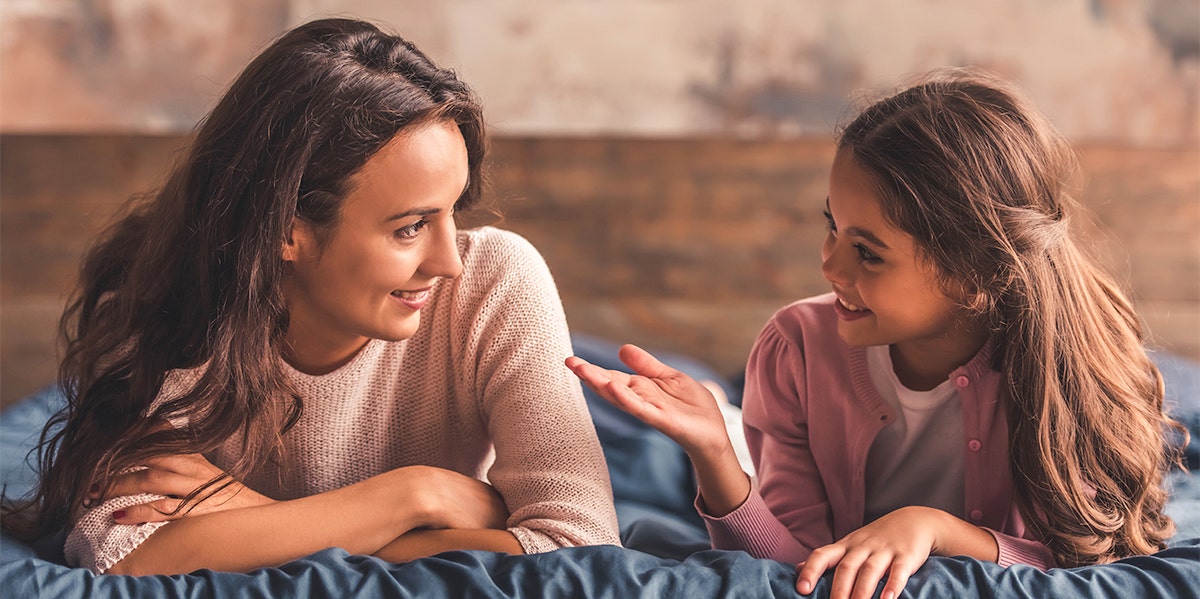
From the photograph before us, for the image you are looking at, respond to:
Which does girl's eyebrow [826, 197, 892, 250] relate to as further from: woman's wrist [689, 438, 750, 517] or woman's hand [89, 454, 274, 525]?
woman's hand [89, 454, 274, 525]

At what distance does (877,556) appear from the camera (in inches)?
42.9

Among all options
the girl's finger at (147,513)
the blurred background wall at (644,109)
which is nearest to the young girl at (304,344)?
the girl's finger at (147,513)

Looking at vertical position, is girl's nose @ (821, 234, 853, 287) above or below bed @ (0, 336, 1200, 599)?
above

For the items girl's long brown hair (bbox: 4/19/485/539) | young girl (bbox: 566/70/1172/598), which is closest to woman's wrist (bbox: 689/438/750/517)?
young girl (bbox: 566/70/1172/598)

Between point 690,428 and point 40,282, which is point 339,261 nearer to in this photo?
point 690,428

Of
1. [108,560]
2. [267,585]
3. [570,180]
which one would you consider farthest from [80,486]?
[570,180]

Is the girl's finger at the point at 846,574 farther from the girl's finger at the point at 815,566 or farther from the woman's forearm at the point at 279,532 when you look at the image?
the woman's forearm at the point at 279,532

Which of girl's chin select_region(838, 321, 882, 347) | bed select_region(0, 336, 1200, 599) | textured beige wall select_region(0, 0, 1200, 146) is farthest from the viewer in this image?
textured beige wall select_region(0, 0, 1200, 146)

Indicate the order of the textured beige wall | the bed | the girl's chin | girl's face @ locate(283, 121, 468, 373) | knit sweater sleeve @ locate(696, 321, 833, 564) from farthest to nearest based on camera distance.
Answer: the textured beige wall, knit sweater sleeve @ locate(696, 321, 833, 564), the girl's chin, girl's face @ locate(283, 121, 468, 373), the bed

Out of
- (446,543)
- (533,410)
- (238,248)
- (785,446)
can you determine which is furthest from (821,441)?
(238,248)

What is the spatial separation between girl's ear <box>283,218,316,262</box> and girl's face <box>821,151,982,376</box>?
0.57 metres

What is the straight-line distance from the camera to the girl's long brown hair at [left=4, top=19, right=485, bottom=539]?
113 centimetres

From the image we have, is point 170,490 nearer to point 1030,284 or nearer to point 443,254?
point 443,254

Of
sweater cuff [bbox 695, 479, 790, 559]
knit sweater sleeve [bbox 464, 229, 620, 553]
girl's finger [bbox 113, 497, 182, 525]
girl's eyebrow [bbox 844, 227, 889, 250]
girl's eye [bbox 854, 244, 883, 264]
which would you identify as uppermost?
girl's eyebrow [bbox 844, 227, 889, 250]
